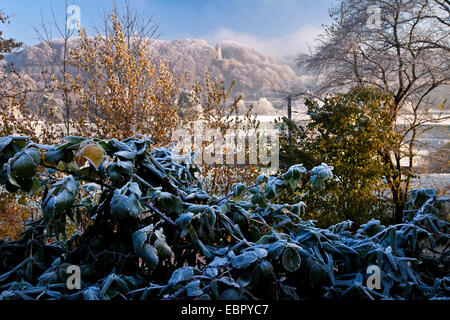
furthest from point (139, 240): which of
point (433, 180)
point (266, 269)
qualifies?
point (433, 180)

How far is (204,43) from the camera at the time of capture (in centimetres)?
1371

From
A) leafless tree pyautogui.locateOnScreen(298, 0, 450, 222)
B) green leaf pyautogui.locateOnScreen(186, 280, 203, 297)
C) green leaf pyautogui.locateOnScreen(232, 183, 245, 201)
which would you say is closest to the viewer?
green leaf pyautogui.locateOnScreen(186, 280, 203, 297)

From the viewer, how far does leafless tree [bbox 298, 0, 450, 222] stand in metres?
5.52

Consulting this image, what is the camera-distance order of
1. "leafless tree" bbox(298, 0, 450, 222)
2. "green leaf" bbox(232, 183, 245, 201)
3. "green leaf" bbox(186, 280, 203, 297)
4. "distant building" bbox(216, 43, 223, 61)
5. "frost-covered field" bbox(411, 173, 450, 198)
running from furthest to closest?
"distant building" bbox(216, 43, 223, 61) → "frost-covered field" bbox(411, 173, 450, 198) → "leafless tree" bbox(298, 0, 450, 222) → "green leaf" bbox(232, 183, 245, 201) → "green leaf" bbox(186, 280, 203, 297)

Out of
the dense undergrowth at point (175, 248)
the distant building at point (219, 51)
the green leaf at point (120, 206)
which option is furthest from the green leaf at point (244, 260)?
the distant building at point (219, 51)

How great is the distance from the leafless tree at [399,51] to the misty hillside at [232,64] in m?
5.09

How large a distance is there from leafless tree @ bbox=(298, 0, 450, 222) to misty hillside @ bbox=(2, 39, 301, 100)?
5.09 metres

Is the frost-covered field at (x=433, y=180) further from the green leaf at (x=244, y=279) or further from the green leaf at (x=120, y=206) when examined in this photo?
the green leaf at (x=120, y=206)

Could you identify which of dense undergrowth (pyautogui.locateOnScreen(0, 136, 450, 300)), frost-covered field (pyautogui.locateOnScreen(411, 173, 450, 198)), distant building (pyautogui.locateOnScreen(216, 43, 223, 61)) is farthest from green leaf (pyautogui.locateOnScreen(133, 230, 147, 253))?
distant building (pyautogui.locateOnScreen(216, 43, 223, 61))

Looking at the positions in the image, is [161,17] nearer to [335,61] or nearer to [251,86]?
[335,61]

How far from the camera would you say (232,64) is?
13.7m

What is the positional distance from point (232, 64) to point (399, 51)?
8.79 m

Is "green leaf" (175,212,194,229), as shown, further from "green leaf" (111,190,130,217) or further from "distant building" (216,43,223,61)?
"distant building" (216,43,223,61)

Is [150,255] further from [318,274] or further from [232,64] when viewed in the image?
[232,64]
